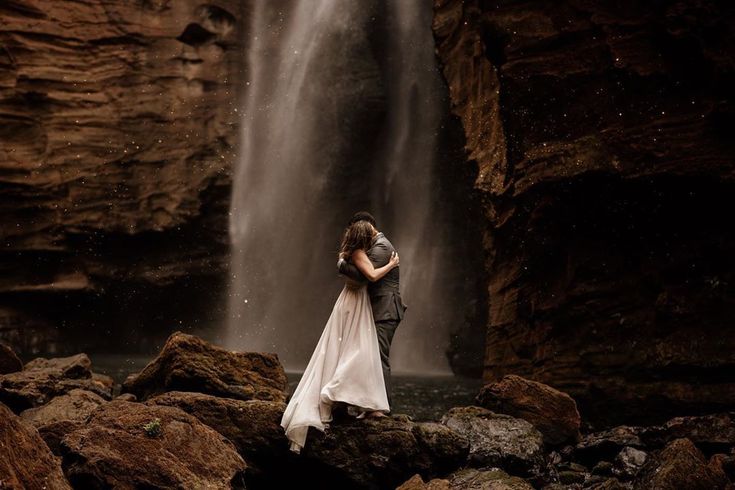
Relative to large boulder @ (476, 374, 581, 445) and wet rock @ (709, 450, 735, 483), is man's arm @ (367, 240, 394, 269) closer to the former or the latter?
large boulder @ (476, 374, 581, 445)

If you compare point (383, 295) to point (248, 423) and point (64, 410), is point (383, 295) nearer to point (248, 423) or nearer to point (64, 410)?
point (248, 423)

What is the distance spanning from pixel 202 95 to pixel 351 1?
5474 mm

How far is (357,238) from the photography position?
6.95m

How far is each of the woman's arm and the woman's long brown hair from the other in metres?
0.05

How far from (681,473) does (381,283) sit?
9.33 ft

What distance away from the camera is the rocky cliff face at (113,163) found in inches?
837

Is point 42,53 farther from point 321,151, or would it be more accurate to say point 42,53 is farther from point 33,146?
point 321,151

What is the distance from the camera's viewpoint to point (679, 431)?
834 centimetres

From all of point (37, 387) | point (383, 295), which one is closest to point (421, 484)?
point (383, 295)

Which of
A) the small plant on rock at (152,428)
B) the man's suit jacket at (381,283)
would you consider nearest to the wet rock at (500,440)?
the man's suit jacket at (381,283)

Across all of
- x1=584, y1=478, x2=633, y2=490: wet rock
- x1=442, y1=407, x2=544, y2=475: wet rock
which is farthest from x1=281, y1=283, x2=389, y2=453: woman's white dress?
x1=584, y1=478, x2=633, y2=490: wet rock

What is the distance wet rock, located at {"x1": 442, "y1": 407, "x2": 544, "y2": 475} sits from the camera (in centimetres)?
759

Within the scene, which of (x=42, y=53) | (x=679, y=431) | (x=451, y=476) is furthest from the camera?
(x=42, y=53)

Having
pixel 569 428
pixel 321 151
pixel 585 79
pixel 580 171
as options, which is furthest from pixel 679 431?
pixel 321 151
